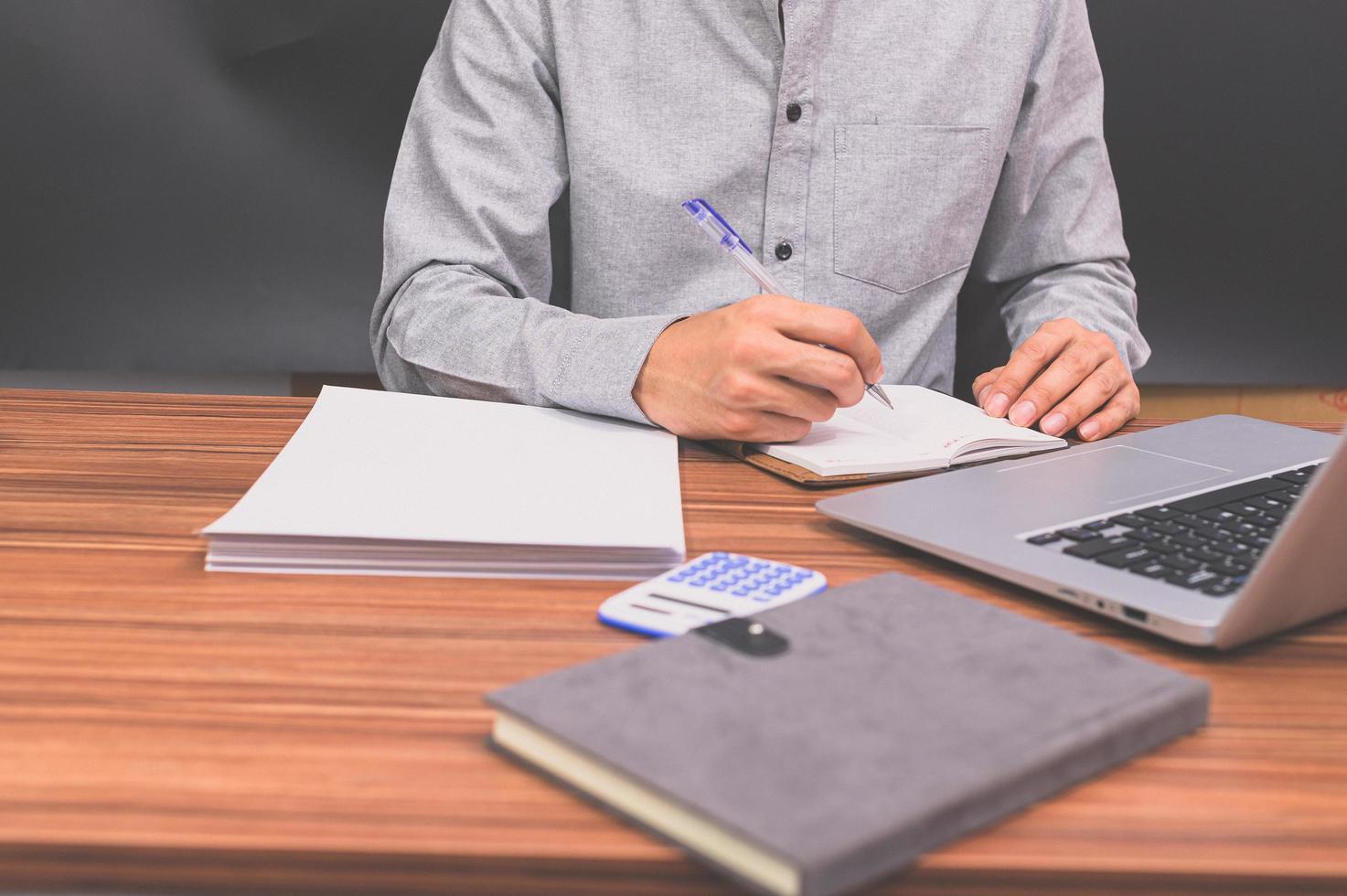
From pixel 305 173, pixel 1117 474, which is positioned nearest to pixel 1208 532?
pixel 1117 474

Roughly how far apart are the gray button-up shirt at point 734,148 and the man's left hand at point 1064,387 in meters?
0.15

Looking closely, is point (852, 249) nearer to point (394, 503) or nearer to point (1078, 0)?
point (1078, 0)

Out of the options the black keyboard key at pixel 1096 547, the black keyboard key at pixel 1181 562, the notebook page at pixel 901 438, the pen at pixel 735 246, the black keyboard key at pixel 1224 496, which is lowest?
the notebook page at pixel 901 438

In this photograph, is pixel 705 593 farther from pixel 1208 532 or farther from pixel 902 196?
pixel 902 196

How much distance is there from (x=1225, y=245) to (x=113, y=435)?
1.53 metres

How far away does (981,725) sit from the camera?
39 centimetres

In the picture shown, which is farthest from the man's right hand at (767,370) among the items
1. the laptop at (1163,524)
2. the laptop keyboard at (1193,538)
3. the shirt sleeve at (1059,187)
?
the shirt sleeve at (1059,187)

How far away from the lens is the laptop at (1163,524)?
49 cm

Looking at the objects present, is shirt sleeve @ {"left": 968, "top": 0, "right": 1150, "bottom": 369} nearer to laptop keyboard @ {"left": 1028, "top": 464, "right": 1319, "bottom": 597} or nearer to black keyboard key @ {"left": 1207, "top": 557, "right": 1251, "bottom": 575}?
laptop keyboard @ {"left": 1028, "top": 464, "right": 1319, "bottom": 597}

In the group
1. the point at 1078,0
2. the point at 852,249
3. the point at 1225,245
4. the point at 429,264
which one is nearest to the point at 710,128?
the point at 852,249

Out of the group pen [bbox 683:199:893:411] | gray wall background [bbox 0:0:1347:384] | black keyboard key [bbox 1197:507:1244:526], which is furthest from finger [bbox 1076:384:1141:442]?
gray wall background [bbox 0:0:1347:384]

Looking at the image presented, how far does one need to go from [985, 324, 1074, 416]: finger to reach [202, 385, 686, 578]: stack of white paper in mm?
273

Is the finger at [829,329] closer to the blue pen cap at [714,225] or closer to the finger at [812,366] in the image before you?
the finger at [812,366]

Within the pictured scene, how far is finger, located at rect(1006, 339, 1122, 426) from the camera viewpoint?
92cm
